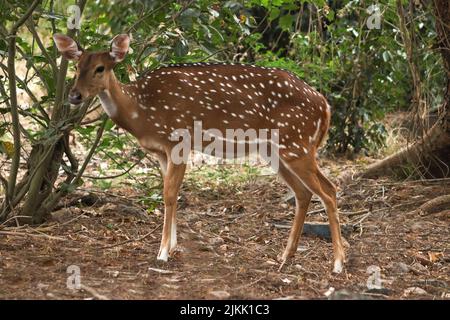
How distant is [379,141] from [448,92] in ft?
8.52

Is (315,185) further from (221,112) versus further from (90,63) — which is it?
(90,63)

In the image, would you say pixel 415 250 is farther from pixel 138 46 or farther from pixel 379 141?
pixel 379 141

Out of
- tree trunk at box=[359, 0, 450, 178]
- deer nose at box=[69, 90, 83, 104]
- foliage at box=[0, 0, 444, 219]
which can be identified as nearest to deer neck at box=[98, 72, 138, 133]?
deer nose at box=[69, 90, 83, 104]

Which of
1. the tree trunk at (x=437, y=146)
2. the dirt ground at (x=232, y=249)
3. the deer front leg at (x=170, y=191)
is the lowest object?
the dirt ground at (x=232, y=249)

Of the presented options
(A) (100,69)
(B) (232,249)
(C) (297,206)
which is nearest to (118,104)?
(A) (100,69)

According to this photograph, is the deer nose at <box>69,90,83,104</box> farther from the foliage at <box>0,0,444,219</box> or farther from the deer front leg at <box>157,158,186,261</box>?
the deer front leg at <box>157,158,186,261</box>

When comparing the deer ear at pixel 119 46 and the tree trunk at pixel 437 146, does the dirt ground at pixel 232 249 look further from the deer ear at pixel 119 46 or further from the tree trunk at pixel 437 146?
the deer ear at pixel 119 46

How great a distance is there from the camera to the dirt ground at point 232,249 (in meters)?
5.25

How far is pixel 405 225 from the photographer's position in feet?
24.2

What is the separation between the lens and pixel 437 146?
8320 mm

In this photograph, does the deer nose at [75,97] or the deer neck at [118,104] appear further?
the deer neck at [118,104]

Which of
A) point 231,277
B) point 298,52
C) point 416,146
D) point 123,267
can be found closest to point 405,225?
point 416,146

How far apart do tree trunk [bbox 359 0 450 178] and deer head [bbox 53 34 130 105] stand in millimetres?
3243

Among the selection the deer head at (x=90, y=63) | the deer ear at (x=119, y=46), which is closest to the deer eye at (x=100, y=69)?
the deer head at (x=90, y=63)
